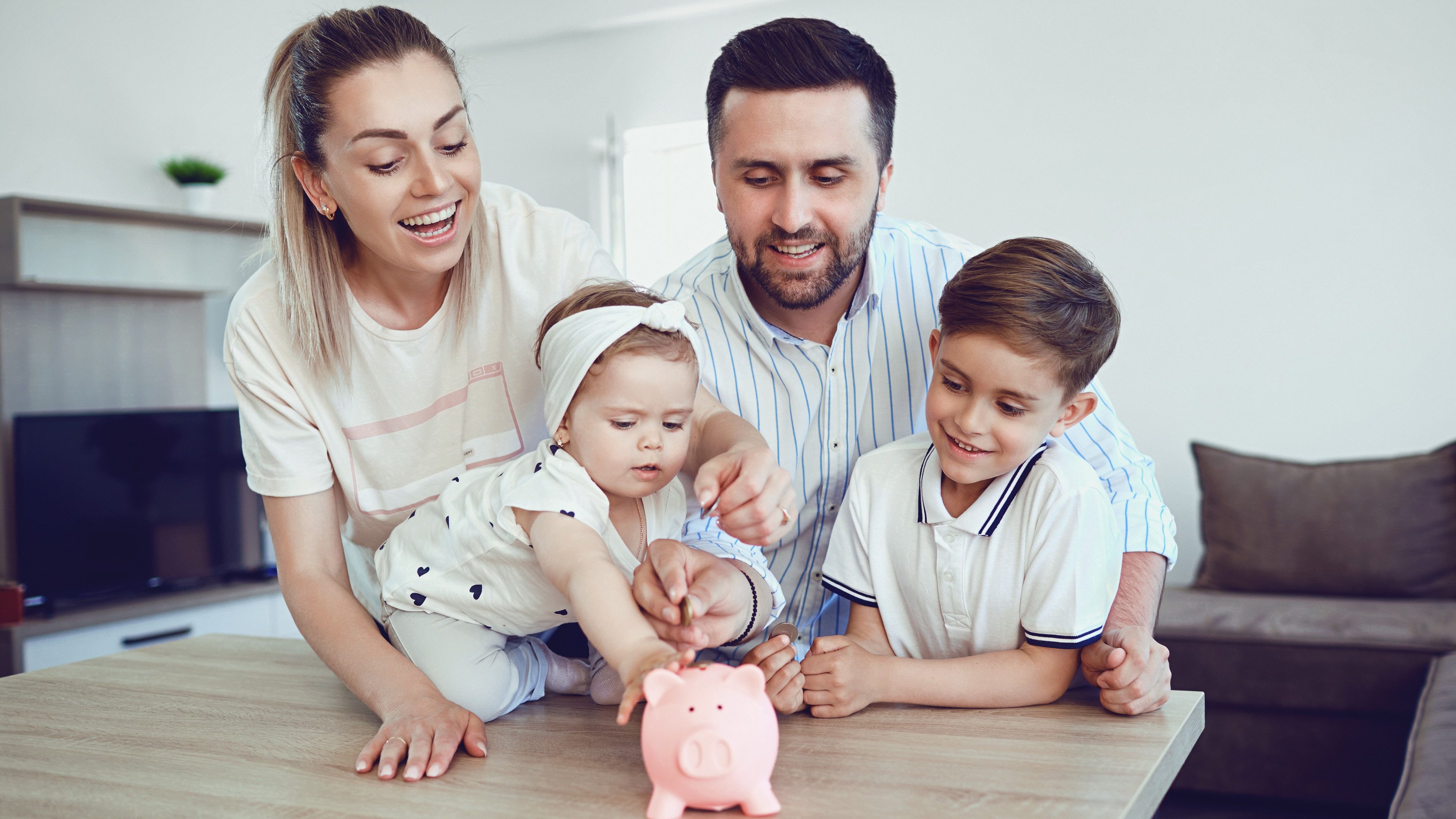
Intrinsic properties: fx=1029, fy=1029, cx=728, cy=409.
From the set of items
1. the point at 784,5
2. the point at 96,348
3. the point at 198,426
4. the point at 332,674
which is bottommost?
the point at 332,674

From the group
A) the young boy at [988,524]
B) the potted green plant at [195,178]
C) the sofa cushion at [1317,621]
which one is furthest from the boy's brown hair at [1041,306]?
the potted green plant at [195,178]

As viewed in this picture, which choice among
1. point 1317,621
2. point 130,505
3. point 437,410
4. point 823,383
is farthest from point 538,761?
point 130,505

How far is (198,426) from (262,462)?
3.49m

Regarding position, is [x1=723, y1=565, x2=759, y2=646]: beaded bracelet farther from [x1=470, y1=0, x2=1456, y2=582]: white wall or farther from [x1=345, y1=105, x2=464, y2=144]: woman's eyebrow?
[x1=470, y1=0, x2=1456, y2=582]: white wall

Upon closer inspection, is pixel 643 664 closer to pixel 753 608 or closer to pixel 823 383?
pixel 753 608

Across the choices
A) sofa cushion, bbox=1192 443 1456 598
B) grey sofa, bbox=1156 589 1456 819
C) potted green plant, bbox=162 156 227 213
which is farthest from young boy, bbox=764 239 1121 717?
potted green plant, bbox=162 156 227 213

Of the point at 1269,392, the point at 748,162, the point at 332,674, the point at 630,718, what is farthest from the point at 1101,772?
the point at 1269,392

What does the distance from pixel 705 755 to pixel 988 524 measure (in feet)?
1.83

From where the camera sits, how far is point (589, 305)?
1.29 m

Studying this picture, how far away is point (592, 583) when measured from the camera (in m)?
1.00

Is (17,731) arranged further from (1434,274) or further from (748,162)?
(1434,274)

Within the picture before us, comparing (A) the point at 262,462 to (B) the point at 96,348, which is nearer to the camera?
(A) the point at 262,462

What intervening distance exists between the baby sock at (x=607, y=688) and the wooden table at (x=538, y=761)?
0.07ft

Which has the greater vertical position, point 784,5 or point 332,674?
point 784,5
